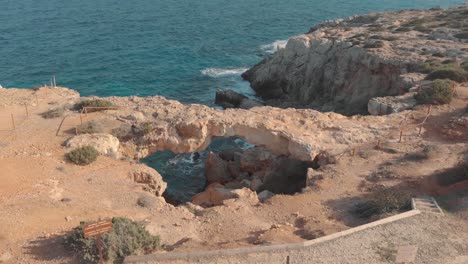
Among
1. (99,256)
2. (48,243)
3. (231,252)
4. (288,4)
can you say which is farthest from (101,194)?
(288,4)

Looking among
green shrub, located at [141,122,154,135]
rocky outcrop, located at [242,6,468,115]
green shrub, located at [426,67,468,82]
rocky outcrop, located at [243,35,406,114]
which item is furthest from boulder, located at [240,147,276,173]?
green shrub, located at [426,67,468,82]

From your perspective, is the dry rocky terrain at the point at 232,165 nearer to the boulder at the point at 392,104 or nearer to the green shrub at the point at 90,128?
the green shrub at the point at 90,128

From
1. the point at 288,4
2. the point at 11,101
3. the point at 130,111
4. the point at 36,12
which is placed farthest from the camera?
the point at 288,4

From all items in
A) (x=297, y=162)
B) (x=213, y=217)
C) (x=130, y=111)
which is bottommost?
(x=297, y=162)

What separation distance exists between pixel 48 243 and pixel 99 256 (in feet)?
9.37

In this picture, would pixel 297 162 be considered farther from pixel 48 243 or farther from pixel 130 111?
pixel 48 243

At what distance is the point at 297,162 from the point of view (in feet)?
110

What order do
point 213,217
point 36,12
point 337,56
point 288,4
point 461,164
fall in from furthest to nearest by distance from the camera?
point 288,4 → point 36,12 → point 337,56 → point 461,164 → point 213,217

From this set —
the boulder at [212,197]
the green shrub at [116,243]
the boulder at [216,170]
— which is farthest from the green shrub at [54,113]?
the green shrub at [116,243]

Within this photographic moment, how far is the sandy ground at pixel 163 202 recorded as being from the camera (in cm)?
1867

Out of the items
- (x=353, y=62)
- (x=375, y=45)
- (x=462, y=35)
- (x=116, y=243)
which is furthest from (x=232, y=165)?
(x=462, y=35)

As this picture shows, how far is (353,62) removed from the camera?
149 feet

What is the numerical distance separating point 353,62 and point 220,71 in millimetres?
22632

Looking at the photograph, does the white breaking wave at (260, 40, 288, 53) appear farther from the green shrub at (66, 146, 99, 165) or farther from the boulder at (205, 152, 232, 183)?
the green shrub at (66, 146, 99, 165)
